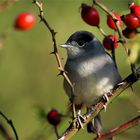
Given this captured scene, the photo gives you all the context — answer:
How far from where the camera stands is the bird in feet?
15.8

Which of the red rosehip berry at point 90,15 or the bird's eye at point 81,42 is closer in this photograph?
the red rosehip berry at point 90,15

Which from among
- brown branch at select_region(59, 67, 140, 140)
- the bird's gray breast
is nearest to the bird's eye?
the bird's gray breast

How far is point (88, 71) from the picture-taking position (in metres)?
5.00

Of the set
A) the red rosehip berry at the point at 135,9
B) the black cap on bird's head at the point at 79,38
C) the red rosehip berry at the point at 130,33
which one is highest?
the red rosehip berry at the point at 135,9

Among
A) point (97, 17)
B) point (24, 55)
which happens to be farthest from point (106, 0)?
point (97, 17)

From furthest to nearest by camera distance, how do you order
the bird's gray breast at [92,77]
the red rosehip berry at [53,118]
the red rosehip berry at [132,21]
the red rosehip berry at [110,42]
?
the bird's gray breast at [92,77] < the red rosehip berry at [53,118] < the red rosehip berry at [110,42] < the red rosehip berry at [132,21]

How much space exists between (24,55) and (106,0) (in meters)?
1.33

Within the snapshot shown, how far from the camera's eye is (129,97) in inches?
151

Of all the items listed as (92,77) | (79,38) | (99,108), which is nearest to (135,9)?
(99,108)

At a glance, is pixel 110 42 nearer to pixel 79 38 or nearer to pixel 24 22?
pixel 24 22

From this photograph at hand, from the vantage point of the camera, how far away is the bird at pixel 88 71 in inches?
189

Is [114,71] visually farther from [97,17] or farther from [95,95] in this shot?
[97,17]

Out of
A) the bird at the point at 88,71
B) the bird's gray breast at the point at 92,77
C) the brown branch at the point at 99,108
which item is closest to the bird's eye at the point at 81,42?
the bird at the point at 88,71

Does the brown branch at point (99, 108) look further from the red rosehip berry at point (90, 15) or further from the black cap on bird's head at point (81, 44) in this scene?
the black cap on bird's head at point (81, 44)
